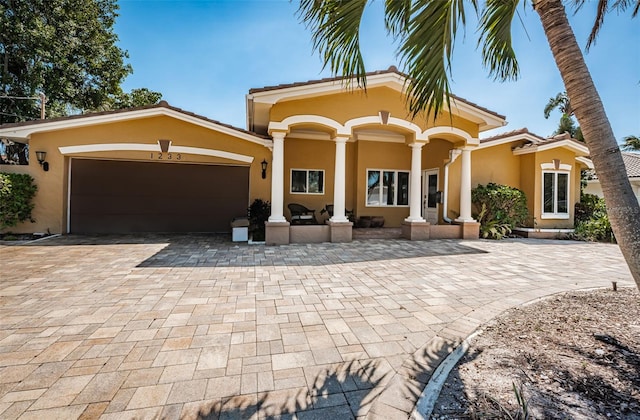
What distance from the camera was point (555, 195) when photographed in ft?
39.8

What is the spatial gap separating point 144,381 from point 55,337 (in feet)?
4.97

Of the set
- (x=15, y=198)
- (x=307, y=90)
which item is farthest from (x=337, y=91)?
(x=15, y=198)

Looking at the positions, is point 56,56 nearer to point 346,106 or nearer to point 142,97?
point 142,97

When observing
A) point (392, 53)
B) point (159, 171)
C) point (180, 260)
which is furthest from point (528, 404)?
point (159, 171)

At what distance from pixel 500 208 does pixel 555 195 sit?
313cm

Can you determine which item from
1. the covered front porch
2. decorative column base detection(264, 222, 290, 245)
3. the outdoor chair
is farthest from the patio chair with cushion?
decorative column base detection(264, 222, 290, 245)

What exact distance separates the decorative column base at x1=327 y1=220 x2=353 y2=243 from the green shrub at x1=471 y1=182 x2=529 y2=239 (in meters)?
5.44

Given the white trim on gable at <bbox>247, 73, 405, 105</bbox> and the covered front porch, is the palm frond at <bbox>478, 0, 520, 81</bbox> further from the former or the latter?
the covered front porch

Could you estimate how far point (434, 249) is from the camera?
834 centimetres

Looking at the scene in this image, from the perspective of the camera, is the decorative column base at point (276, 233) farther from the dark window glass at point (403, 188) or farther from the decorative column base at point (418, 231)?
the dark window glass at point (403, 188)

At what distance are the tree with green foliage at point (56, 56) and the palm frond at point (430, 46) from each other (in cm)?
1910

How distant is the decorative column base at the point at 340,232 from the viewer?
9133 millimetres

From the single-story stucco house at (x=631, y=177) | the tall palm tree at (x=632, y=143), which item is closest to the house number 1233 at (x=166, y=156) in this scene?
the single-story stucco house at (x=631, y=177)

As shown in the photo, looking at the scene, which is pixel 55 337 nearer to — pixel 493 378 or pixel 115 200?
pixel 493 378
